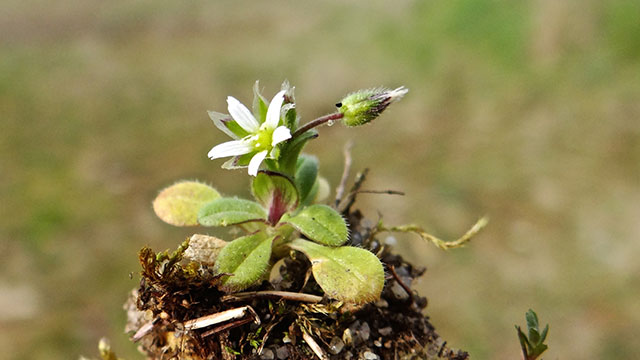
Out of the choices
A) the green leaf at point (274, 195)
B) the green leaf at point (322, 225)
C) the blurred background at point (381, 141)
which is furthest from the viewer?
the blurred background at point (381, 141)

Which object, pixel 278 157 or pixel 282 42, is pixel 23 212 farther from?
pixel 278 157

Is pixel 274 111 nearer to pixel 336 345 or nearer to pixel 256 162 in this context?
pixel 256 162

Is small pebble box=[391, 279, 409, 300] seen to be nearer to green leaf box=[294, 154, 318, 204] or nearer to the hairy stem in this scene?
green leaf box=[294, 154, 318, 204]

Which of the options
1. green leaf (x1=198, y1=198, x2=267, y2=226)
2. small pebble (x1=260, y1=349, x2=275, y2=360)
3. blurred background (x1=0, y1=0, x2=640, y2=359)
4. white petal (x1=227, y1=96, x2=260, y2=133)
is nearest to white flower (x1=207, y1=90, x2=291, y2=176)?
white petal (x1=227, y1=96, x2=260, y2=133)

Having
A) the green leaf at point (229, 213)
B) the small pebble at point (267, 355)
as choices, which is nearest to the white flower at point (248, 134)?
the green leaf at point (229, 213)

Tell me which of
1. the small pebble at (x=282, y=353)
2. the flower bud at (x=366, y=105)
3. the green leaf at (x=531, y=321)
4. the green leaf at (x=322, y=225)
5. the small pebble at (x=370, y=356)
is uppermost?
the flower bud at (x=366, y=105)

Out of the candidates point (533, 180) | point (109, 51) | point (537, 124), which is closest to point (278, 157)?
point (533, 180)

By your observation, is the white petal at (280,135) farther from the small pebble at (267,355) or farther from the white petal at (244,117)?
the small pebble at (267,355)
